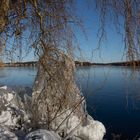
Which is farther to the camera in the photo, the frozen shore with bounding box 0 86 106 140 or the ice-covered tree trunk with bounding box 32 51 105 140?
the frozen shore with bounding box 0 86 106 140

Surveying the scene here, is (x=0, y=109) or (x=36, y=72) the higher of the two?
(x=36, y=72)

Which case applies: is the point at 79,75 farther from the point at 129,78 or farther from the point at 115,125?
the point at 115,125

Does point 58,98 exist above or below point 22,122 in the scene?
above

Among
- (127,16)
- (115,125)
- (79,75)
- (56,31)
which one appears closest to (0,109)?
(79,75)

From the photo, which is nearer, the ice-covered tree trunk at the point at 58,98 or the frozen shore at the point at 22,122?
the ice-covered tree trunk at the point at 58,98

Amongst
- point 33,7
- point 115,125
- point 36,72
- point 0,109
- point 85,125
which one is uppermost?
point 33,7

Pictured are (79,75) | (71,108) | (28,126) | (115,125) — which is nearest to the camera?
(79,75)

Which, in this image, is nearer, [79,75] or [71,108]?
[79,75]

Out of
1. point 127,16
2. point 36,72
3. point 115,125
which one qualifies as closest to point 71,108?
point 36,72

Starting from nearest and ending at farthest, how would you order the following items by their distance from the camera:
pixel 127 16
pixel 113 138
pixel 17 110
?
pixel 127 16 < pixel 17 110 < pixel 113 138

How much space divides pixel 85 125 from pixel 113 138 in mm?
4603

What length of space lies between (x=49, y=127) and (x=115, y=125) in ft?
24.6

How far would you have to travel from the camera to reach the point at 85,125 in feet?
17.3

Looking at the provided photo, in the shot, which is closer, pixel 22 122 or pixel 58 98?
pixel 58 98
